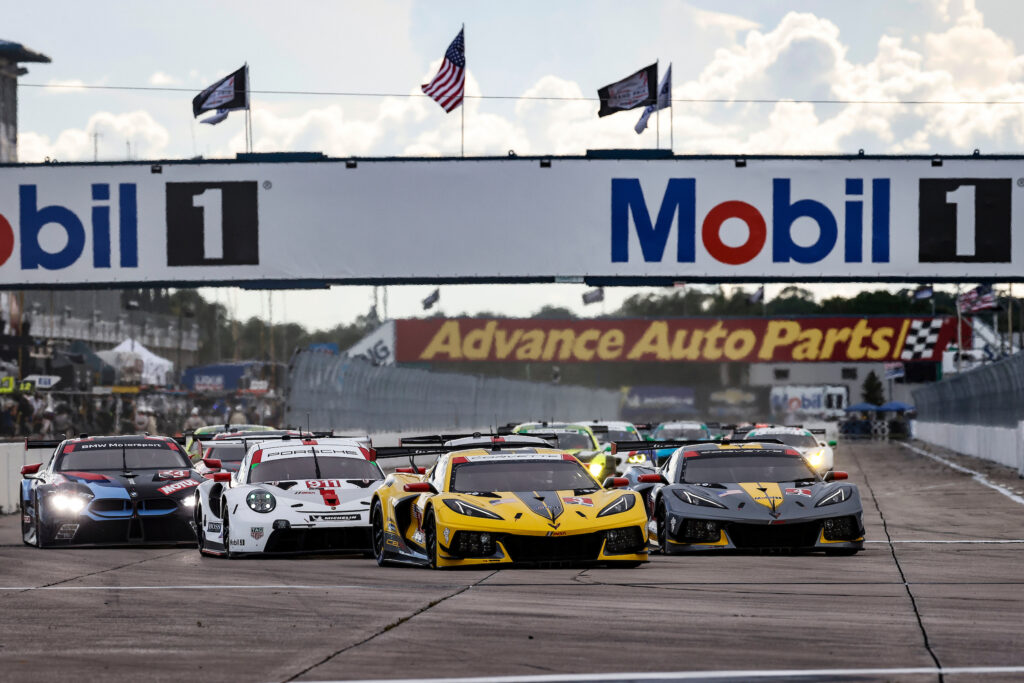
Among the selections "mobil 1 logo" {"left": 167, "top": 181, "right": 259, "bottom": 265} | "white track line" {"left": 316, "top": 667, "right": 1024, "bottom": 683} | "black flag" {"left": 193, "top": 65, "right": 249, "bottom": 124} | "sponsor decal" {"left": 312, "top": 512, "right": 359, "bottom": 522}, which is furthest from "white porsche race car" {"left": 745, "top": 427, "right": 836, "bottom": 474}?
"white track line" {"left": 316, "top": 667, "right": 1024, "bottom": 683}

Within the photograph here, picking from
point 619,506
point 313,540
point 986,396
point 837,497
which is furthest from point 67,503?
point 986,396

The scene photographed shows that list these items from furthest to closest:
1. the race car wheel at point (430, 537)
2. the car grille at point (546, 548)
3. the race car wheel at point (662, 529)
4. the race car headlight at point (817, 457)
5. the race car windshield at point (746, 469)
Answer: the race car headlight at point (817, 457), the race car windshield at point (746, 469), the race car wheel at point (662, 529), the race car wheel at point (430, 537), the car grille at point (546, 548)

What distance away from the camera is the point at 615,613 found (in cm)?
1035

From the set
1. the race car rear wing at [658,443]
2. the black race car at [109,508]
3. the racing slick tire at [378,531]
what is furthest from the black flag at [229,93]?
the racing slick tire at [378,531]

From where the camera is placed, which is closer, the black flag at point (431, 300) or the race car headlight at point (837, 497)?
the race car headlight at point (837, 497)

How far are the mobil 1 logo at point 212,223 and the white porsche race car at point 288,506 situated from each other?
13592mm

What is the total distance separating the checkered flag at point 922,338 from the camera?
96.8 meters

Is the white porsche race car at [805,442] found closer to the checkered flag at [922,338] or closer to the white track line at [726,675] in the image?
the white track line at [726,675]

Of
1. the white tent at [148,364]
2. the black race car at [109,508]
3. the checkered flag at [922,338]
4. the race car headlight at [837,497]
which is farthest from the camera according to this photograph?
Result: the checkered flag at [922,338]

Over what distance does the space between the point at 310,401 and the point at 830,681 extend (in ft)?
95.4

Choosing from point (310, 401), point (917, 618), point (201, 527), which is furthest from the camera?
point (310, 401)

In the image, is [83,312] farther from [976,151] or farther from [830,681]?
[830,681]

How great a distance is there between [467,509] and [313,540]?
270cm

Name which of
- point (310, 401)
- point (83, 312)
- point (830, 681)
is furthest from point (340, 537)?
point (83, 312)
